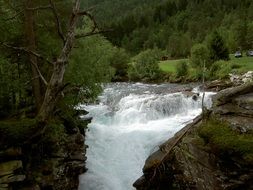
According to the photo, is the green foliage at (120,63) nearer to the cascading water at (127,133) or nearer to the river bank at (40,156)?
the cascading water at (127,133)

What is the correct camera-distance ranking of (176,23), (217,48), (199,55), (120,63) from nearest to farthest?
(199,55) < (217,48) < (120,63) < (176,23)

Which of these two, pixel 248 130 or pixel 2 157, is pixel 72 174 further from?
pixel 248 130

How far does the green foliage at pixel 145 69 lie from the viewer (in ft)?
203

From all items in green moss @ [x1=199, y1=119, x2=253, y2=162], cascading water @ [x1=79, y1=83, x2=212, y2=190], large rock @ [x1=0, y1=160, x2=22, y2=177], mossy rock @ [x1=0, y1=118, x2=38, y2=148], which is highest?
mossy rock @ [x1=0, y1=118, x2=38, y2=148]

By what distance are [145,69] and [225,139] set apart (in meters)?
51.2

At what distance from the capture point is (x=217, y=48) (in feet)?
182

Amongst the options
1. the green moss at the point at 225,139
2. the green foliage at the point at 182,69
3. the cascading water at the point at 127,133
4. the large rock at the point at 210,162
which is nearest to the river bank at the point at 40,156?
the cascading water at the point at 127,133

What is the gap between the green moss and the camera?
12.2 m

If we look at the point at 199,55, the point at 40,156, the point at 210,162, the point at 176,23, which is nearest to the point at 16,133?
the point at 40,156

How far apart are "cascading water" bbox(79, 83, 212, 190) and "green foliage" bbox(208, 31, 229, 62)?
972 inches

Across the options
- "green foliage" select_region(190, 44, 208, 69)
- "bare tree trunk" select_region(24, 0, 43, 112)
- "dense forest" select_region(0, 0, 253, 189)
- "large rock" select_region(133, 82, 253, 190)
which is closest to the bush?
"green foliage" select_region(190, 44, 208, 69)

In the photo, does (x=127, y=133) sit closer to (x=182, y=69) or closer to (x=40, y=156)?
(x=40, y=156)

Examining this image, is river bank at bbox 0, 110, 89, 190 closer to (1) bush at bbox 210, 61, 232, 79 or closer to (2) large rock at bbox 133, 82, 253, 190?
(2) large rock at bbox 133, 82, 253, 190

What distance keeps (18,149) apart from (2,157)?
0.53 meters
